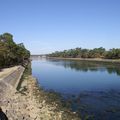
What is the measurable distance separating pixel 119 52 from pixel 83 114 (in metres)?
124

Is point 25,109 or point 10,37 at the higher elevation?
point 10,37

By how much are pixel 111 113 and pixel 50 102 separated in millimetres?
7753

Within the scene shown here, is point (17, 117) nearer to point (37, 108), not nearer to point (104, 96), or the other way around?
point (37, 108)

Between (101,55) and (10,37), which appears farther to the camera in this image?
(101,55)

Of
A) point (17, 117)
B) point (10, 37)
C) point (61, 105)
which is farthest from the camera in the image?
point (10, 37)

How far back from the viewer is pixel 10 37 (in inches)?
3132

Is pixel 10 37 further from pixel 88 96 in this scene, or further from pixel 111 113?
pixel 111 113

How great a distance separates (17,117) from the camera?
69.4ft

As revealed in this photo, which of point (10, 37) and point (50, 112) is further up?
point (10, 37)

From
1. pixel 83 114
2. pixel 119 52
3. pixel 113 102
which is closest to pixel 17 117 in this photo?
pixel 83 114

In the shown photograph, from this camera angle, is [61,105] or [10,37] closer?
[61,105]

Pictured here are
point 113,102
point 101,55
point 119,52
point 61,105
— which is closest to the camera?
point 61,105

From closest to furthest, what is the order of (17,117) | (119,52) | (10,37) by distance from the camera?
(17,117) → (10,37) → (119,52)

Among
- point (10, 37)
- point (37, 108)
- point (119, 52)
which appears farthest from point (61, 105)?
point (119, 52)
